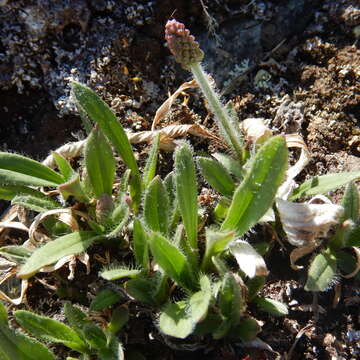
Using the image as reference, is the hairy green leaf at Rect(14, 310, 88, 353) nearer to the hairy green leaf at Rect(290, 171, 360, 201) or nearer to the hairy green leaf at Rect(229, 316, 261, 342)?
the hairy green leaf at Rect(229, 316, 261, 342)

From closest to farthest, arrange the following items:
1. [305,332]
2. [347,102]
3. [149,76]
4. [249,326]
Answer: [249,326] < [305,332] < [347,102] < [149,76]

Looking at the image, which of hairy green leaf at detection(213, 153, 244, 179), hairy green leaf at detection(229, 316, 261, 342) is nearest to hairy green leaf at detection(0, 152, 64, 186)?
hairy green leaf at detection(213, 153, 244, 179)

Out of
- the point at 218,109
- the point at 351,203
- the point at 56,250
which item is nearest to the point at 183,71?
the point at 218,109

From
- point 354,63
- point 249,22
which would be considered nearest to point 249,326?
point 354,63

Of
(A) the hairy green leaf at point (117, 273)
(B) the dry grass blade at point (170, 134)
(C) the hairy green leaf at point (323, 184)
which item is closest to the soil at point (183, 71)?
(B) the dry grass blade at point (170, 134)

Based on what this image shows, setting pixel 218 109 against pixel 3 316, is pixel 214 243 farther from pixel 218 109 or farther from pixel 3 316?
pixel 3 316

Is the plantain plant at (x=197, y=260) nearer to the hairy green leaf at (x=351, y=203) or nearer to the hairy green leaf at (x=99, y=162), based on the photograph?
the hairy green leaf at (x=99, y=162)

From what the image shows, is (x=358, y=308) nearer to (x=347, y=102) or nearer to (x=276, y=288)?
(x=276, y=288)

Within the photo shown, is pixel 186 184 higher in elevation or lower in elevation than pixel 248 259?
higher
